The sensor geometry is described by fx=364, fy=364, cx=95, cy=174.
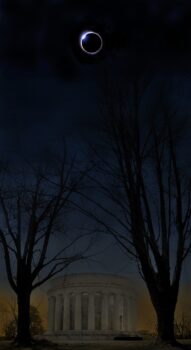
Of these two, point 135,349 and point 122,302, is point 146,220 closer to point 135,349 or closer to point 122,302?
point 135,349

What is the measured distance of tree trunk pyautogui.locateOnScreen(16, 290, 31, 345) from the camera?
11.5 m

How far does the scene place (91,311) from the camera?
1642 inches

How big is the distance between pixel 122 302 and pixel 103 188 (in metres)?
33.5

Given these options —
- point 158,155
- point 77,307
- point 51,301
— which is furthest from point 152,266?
point 51,301

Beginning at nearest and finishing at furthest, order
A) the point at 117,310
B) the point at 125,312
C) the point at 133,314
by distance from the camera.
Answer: the point at 117,310 → the point at 125,312 → the point at 133,314

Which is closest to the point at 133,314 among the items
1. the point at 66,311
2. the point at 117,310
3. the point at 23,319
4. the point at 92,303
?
the point at 117,310

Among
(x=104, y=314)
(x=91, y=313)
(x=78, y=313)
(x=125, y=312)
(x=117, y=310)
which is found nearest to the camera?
(x=91, y=313)

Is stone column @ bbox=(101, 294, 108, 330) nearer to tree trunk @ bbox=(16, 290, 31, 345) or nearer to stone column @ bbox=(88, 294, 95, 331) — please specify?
stone column @ bbox=(88, 294, 95, 331)

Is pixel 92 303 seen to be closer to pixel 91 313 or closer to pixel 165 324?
pixel 91 313

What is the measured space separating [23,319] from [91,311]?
31696 mm

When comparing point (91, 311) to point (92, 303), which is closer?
point (91, 311)

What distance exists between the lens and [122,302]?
42.6 meters

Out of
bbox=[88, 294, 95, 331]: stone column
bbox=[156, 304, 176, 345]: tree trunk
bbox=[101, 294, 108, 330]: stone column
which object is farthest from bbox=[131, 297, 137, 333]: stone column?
bbox=[156, 304, 176, 345]: tree trunk

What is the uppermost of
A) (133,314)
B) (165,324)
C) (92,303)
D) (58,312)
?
(165,324)
